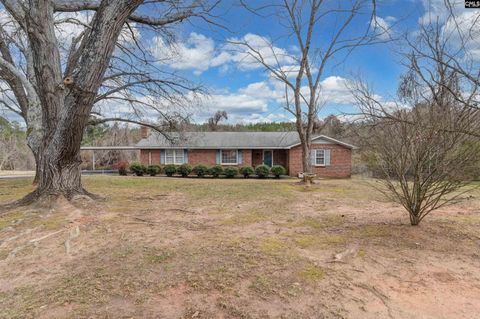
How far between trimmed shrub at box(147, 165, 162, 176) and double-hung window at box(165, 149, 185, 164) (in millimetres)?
1396

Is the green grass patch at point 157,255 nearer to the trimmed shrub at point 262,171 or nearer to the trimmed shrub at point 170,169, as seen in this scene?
the trimmed shrub at point 262,171

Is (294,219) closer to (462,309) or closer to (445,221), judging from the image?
(445,221)

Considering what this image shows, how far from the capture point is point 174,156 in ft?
83.5

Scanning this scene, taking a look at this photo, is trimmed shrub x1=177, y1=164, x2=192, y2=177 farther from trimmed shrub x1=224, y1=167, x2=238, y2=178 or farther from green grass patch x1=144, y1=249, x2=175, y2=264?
green grass patch x1=144, y1=249, x2=175, y2=264

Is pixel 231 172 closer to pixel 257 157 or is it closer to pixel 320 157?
pixel 257 157

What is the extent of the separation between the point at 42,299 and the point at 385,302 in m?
3.17

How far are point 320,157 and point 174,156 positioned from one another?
1155cm

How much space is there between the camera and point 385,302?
2.93 meters

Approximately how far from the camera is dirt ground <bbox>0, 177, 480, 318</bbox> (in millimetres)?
2807

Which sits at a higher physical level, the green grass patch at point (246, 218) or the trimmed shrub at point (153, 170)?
the trimmed shrub at point (153, 170)

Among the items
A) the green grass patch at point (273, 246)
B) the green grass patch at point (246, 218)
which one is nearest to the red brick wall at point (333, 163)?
the green grass patch at point (246, 218)

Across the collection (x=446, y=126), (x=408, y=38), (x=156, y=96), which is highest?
(x=156, y=96)

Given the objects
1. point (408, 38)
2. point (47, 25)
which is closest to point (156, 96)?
point (47, 25)

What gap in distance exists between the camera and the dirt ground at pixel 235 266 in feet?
9.21
